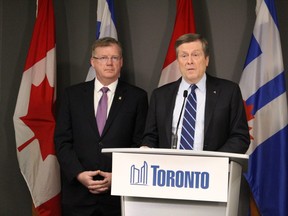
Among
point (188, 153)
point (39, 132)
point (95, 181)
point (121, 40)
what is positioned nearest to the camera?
point (188, 153)

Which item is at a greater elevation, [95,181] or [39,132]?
[39,132]

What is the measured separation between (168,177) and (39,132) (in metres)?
2.01

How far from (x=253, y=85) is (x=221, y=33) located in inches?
25.3

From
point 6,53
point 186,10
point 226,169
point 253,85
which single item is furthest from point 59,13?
point 226,169

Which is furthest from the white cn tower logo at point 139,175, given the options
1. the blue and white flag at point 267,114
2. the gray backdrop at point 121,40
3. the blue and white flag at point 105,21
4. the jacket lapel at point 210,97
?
the gray backdrop at point 121,40

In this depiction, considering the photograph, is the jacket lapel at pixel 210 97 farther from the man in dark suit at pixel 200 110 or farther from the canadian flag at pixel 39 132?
the canadian flag at pixel 39 132

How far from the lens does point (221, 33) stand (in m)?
4.40

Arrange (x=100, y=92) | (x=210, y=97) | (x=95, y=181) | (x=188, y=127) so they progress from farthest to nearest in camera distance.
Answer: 1. (x=100, y=92)
2. (x=95, y=181)
3. (x=210, y=97)
4. (x=188, y=127)

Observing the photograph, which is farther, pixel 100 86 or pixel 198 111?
pixel 100 86

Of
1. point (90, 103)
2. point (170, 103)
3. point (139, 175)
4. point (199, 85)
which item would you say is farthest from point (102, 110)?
point (139, 175)

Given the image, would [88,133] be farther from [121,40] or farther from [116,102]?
[121,40]

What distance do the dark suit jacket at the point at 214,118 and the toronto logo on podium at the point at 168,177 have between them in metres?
0.52

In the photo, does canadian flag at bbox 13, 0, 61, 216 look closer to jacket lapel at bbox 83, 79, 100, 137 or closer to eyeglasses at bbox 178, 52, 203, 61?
jacket lapel at bbox 83, 79, 100, 137

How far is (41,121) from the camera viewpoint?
165 inches
